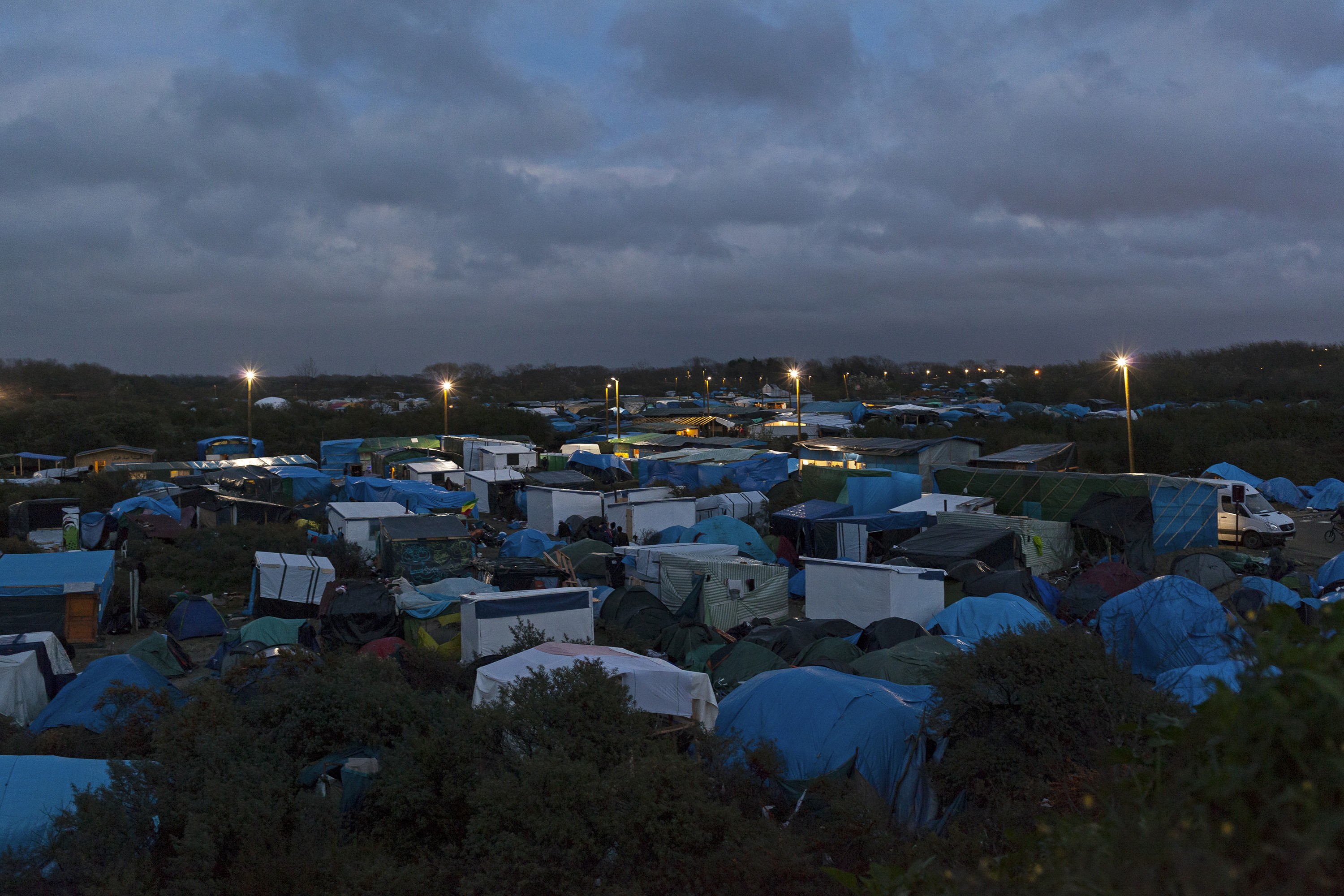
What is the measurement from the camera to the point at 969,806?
705 centimetres

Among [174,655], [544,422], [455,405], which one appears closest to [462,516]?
[174,655]

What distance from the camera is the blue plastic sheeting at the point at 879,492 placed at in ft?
84.5

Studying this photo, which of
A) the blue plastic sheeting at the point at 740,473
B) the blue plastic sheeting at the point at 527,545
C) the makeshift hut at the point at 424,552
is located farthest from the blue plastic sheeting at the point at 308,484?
the makeshift hut at the point at 424,552

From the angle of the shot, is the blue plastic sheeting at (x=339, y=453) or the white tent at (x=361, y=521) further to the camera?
the blue plastic sheeting at (x=339, y=453)

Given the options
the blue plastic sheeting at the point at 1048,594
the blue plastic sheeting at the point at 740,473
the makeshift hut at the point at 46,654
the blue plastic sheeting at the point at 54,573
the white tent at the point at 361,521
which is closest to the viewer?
the makeshift hut at the point at 46,654

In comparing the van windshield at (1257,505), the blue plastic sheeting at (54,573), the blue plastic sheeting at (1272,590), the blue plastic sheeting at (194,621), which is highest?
the blue plastic sheeting at (54,573)

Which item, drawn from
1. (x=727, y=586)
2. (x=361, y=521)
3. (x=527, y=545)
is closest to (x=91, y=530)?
(x=361, y=521)

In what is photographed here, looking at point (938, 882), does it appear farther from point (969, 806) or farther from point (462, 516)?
point (462, 516)

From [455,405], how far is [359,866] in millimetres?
60340

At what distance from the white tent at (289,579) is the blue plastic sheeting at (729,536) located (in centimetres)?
811

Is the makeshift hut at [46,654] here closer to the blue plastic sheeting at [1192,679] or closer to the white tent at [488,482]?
the blue plastic sheeting at [1192,679]

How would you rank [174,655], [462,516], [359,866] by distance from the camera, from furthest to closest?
1. [462,516]
2. [174,655]
3. [359,866]

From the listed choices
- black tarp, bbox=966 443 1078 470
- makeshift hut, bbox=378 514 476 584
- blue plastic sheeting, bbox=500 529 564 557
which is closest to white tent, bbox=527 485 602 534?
blue plastic sheeting, bbox=500 529 564 557

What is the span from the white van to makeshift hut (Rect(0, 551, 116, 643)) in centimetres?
2498
